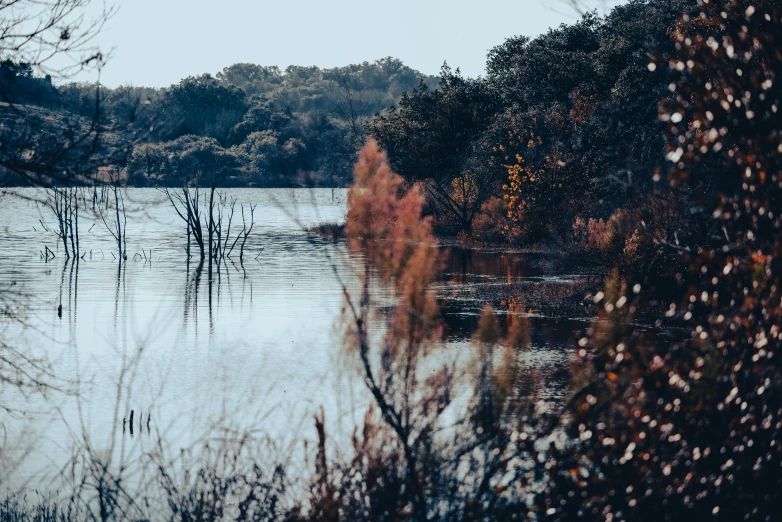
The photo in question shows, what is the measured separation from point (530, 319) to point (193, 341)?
827cm

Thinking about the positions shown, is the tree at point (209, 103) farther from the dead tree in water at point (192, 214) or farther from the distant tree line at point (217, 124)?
the dead tree in water at point (192, 214)

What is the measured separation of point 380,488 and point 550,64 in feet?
111

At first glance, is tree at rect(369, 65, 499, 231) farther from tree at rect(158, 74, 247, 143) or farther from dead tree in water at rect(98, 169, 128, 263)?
tree at rect(158, 74, 247, 143)

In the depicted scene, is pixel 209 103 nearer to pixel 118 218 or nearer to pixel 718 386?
pixel 118 218

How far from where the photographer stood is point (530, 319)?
81.0ft

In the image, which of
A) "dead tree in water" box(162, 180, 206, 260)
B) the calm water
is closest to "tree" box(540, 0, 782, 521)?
the calm water

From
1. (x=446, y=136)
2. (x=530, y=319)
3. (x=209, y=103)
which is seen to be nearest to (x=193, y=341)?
(x=530, y=319)

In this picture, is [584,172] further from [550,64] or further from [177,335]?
[177,335]

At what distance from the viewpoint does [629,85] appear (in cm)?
3011

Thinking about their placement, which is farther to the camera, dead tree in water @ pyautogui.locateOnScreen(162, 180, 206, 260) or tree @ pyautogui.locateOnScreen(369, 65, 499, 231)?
tree @ pyautogui.locateOnScreen(369, 65, 499, 231)

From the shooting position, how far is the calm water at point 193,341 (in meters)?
14.5

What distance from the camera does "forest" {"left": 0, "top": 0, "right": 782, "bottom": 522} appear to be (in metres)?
6.36

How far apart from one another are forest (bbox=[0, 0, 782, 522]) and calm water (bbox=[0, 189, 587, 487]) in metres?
0.20

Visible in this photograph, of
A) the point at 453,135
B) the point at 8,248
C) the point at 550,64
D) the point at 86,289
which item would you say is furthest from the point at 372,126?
the point at 86,289
